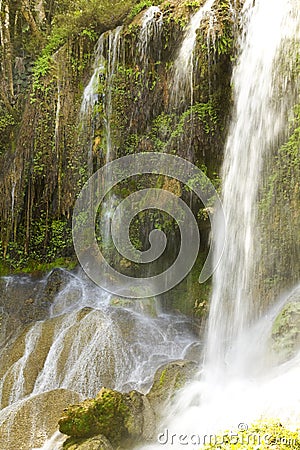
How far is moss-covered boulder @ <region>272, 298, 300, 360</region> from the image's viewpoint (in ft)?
16.2

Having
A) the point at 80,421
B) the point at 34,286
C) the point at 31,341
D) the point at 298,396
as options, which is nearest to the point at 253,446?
the point at 298,396

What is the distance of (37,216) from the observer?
33.0 ft

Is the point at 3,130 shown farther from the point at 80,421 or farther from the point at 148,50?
the point at 80,421

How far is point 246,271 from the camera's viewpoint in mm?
6602

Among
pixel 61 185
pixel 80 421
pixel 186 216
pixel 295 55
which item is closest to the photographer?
pixel 80 421

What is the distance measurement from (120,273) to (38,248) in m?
2.29

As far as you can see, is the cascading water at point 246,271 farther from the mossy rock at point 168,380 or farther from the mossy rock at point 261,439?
the mossy rock at point 261,439

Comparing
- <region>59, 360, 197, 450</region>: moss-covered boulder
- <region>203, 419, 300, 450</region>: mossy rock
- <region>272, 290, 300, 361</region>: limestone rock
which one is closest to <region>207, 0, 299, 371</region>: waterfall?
<region>272, 290, 300, 361</region>: limestone rock

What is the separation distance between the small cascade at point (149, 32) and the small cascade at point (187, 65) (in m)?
0.62

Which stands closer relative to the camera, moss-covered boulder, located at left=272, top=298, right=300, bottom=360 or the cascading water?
the cascading water

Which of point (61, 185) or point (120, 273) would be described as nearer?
point (120, 273)

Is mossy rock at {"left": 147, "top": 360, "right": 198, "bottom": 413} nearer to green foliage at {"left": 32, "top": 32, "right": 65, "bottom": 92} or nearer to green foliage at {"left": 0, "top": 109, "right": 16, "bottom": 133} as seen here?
green foliage at {"left": 0, "top": 109, "right": 16, "bottom": 133}

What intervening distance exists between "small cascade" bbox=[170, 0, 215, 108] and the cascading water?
908mm

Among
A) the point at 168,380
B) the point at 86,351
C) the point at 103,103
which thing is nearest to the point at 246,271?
the point at 168,380
